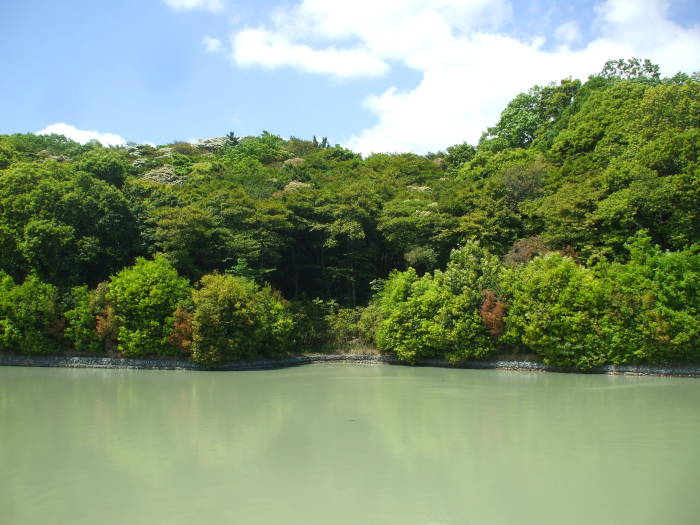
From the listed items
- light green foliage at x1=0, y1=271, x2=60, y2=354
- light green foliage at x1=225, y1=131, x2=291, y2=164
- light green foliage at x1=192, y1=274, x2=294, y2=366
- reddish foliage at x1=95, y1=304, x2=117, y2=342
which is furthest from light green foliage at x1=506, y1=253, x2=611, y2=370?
light green foliage at x1=225, y1=131, x2=291, y2=164

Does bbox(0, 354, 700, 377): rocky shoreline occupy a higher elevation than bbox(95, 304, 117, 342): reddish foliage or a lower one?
lower

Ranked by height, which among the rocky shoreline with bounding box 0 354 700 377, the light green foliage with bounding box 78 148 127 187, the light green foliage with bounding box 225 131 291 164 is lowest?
the rocky shoreline with bounding box 0 354 700 377

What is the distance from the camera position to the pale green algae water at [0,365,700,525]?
276 inches

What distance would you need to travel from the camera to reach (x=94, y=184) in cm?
2364

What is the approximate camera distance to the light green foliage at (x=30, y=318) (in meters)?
21.3

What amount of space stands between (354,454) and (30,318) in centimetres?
1706

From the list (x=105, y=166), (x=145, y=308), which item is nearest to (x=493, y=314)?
(x=145, y=308)

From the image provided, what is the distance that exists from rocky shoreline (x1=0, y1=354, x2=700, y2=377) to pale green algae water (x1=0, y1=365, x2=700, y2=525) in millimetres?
1500

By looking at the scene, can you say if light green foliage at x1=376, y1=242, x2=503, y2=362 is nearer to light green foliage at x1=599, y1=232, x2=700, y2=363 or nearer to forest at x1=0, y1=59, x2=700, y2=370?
forest at x1=0, y1=59, x2=700, y2=370

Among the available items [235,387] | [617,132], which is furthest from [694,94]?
[235,387]

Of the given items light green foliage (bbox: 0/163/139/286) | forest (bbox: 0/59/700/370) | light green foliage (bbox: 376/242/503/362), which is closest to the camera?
forest (bbox: 0/59/700/370)

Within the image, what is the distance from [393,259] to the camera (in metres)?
27.7

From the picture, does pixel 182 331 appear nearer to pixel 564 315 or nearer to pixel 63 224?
pixel 63 224

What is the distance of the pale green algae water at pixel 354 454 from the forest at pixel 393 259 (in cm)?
309
